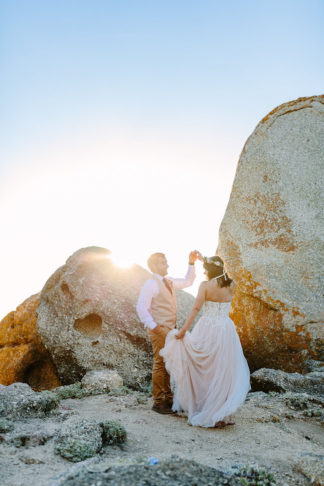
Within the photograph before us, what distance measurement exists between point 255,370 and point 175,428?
3.16 m

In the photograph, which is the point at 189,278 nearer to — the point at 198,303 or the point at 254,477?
the point at 198,303

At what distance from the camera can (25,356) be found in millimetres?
9531

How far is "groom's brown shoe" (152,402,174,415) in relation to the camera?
5979mm

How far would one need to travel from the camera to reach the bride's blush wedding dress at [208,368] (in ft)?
17.8

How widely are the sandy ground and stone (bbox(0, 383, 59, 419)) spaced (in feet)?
0.80

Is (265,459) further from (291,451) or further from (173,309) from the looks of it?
(173,309)

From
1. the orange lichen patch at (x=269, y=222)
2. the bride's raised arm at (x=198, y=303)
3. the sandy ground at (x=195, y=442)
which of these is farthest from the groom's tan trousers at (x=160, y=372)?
the orange lichen patch at (x=269, y=222)

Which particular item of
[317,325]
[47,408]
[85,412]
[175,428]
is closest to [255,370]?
[317,325]

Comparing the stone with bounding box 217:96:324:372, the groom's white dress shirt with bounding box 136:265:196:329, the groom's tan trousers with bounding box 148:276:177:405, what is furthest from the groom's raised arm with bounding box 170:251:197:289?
the stone with bounding box 217:96:324:372

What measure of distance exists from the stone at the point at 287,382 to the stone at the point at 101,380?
8.71 ft

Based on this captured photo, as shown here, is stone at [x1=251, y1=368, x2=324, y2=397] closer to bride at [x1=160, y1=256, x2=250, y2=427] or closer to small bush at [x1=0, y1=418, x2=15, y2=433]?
bride at [x1=160, y1=256, x2=250, y2=427]

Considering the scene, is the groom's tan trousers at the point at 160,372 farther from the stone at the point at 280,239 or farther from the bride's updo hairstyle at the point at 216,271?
the stone at the point at 280,239

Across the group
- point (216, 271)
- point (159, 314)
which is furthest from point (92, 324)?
point (216, 271)

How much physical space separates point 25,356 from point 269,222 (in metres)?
6.76
